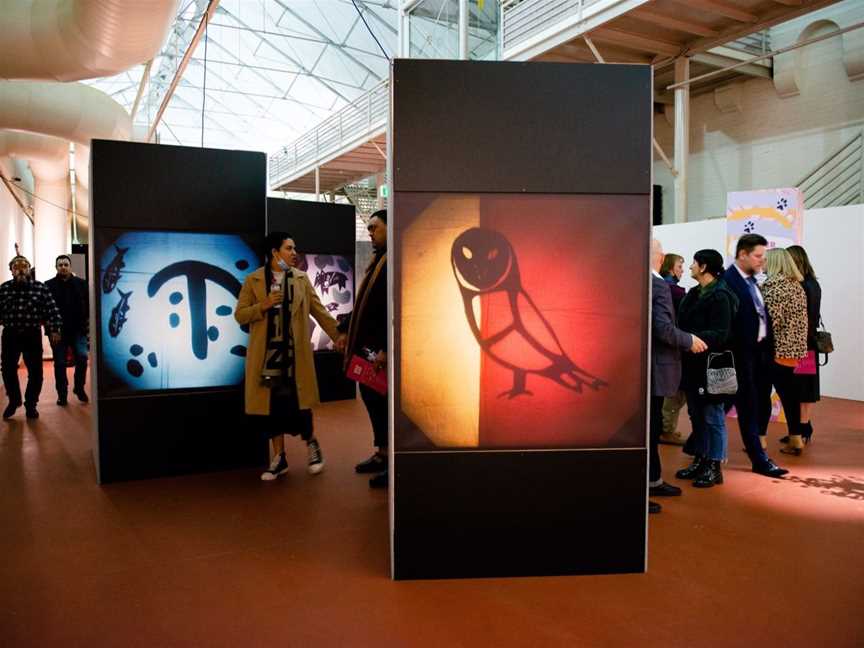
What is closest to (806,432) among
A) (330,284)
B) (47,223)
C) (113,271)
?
(330,284)

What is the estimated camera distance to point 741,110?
1235 cm

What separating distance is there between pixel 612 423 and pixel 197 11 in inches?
544

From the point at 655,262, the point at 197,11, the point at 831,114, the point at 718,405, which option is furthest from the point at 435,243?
the point at 197,11

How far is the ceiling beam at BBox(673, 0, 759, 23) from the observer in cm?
847

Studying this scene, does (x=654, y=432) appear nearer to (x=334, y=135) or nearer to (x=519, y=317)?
(x=519, y=317)

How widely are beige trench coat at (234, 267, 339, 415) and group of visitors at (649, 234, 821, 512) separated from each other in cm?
204

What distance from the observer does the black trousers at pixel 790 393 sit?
5.45 metres

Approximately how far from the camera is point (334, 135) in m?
17.0

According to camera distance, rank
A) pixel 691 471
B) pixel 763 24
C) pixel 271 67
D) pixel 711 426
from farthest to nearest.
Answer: pixel 271 67 → pixel 763 24 → pixel 691 471 → pixel 711 426

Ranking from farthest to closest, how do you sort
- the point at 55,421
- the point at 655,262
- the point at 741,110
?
the point at 741,110 < the point at 55,421 < the point at 655,262

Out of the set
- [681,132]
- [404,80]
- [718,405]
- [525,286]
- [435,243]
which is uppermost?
[681,132]

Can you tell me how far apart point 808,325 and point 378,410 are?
343cm

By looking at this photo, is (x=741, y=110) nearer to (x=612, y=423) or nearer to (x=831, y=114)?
(x=831, y=114)

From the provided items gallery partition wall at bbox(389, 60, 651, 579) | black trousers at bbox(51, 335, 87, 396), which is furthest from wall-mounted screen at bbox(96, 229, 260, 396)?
black trousers at bbox(51, 335, 87, 396)
